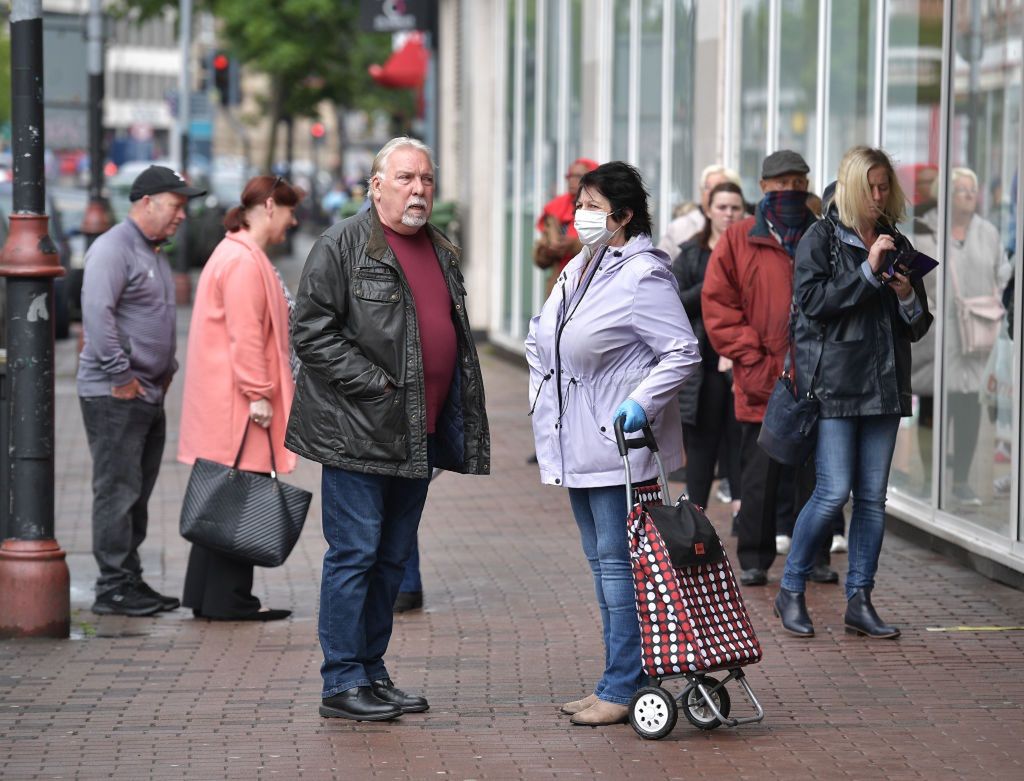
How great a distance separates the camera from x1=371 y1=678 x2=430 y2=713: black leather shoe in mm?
6348

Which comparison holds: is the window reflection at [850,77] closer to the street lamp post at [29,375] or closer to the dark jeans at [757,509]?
the dark jeans at [757,509]

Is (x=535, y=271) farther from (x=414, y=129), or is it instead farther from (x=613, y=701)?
(x=414, y=129)

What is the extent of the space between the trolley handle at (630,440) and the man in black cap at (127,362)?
3.12m

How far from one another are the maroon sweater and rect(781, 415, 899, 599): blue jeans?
181cm

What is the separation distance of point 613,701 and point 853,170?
2.34 meters

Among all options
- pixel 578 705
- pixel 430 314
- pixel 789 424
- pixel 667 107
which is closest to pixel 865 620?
pixel 789 424

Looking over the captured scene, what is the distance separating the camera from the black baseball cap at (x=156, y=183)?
827 cm

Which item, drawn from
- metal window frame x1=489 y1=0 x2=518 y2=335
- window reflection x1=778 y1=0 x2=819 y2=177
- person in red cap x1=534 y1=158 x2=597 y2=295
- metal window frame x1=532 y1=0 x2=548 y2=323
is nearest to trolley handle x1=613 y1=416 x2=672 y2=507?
person in red cap x1=534 y1=158 x2=597 y2=295

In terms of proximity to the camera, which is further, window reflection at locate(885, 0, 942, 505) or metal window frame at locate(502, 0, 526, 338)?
metal window frame at locate(502, 0, 526, 338)

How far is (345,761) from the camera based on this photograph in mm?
5766

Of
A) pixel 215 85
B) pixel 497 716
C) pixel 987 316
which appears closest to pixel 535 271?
pixel 987 316

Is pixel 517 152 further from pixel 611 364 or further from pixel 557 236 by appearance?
pixel 611 364

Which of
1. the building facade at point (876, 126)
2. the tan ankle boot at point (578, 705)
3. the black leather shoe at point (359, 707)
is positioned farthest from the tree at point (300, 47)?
the tan ankle boot at point (578, 705)

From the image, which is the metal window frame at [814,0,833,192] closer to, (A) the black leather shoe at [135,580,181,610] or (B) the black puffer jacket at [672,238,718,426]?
(B) the black puffer jacket at [672,238,718,426]
